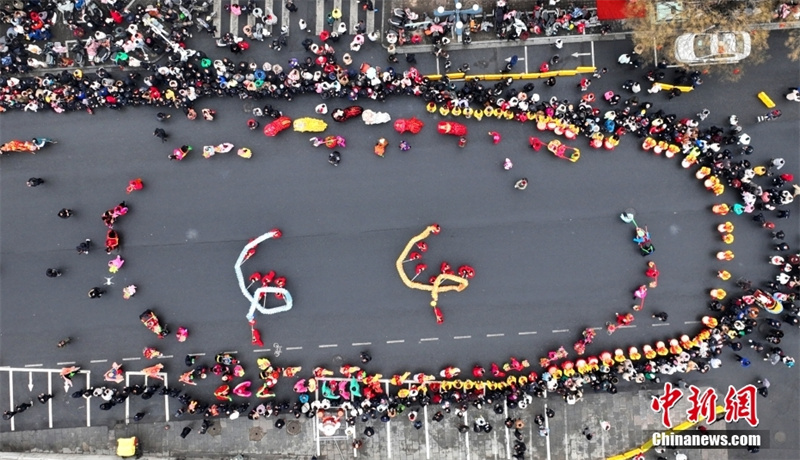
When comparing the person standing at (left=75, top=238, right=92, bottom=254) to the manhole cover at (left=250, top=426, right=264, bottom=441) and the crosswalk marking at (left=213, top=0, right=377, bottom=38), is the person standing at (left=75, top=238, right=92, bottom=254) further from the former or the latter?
the manhole cover at (left=250, top=426, right=264, bottom=441)

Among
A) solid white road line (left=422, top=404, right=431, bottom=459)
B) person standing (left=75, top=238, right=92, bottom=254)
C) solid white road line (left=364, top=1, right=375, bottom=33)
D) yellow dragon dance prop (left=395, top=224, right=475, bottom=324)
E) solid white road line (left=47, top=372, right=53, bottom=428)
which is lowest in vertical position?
solid white road line (left=422, top=404, right=431, bottom=459)

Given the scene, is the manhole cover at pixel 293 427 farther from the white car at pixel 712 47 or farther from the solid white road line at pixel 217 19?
the white car at pixel 712 47

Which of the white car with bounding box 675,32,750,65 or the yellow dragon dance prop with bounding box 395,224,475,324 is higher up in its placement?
the white car with bounding box 675,32,750,65

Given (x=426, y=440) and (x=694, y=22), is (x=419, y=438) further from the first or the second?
(x=694, y=22)

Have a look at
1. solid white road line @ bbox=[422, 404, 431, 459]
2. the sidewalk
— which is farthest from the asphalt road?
solid white road line @ bbox=[422, 404, 431, 459]

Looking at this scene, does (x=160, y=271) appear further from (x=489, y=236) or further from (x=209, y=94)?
(x=489, y=236)
